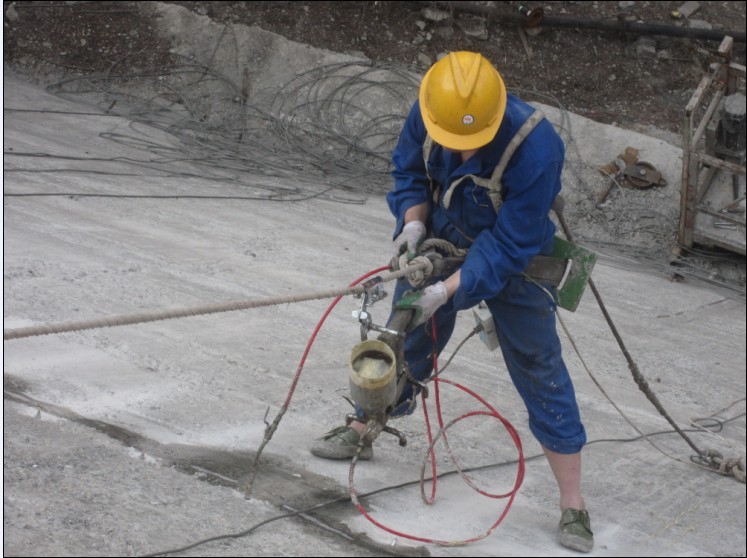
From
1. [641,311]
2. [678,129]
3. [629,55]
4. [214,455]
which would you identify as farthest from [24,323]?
[629,55]

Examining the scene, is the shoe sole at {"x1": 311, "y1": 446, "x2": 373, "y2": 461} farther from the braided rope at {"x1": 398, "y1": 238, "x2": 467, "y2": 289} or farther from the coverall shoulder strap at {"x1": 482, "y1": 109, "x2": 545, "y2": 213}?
the coverall shoulder strap at {"x1": 482, "y1": 109, "x2": 545, "y2": 213}

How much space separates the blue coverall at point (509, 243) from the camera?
3229mm

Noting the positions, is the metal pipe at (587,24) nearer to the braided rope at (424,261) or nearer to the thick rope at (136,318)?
the braided rope at (424,261)

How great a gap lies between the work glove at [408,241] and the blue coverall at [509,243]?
0.10m

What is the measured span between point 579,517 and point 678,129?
8.49 meters

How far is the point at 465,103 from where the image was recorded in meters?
3.20

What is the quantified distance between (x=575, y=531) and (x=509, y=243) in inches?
46.0

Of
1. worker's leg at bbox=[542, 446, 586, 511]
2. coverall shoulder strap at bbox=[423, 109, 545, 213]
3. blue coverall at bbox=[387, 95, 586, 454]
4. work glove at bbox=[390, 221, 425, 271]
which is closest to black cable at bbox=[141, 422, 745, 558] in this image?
blue coverall at bbox=[387, 95, 586, 454]

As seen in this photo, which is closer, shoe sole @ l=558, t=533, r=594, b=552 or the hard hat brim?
the hard hat brim

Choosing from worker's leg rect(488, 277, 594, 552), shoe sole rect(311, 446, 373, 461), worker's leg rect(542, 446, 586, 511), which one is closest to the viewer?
worker's leg rect(488, 277, 594, 552)

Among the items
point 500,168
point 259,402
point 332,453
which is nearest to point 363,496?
point 332,453

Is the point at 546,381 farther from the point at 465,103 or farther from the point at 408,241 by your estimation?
the point at 465,103

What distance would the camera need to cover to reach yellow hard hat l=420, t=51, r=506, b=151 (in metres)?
3.21

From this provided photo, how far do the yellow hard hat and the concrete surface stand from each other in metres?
1.44
